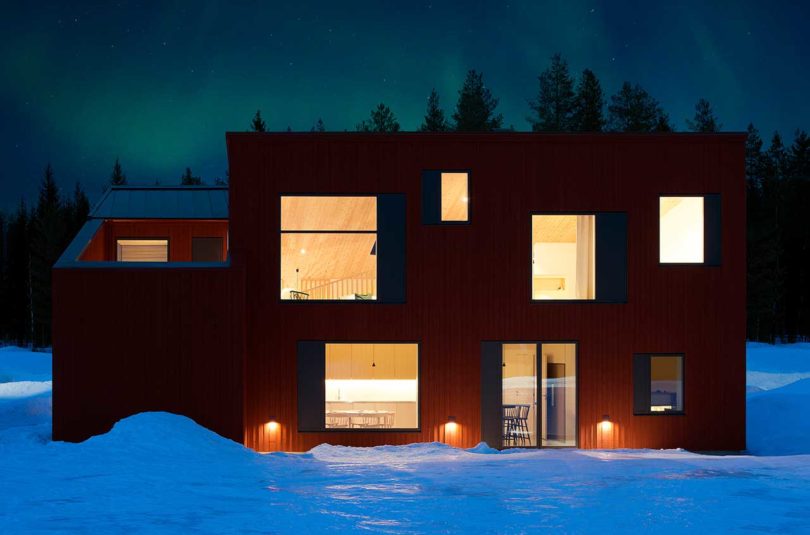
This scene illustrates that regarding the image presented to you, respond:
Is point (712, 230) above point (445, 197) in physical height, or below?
below

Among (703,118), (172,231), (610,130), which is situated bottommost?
(172,231)

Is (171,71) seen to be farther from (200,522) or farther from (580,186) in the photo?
(200,522)

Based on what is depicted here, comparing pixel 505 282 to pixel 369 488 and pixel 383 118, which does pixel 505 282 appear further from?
pixel 383 118

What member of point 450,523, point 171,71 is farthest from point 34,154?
point 450,523

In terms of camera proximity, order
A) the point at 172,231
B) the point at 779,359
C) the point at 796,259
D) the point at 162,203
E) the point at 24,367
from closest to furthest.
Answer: the point at 162,203 → the point at 172,231 → the point at 24,367 → the point at 779,359 → the point at 796,259

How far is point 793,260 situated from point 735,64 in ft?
82.3

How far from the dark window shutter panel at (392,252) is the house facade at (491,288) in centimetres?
3

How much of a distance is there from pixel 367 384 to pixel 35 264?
3537cm

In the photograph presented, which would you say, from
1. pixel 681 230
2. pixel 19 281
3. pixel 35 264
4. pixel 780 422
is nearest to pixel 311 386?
pixel 681 230

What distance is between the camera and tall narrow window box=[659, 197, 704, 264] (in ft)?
41.0

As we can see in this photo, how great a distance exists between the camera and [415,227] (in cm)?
1227

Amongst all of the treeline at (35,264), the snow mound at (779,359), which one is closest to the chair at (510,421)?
the snow mound at (779,359)

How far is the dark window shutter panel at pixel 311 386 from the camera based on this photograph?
12047 mm

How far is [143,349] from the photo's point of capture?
10984 millimetres
